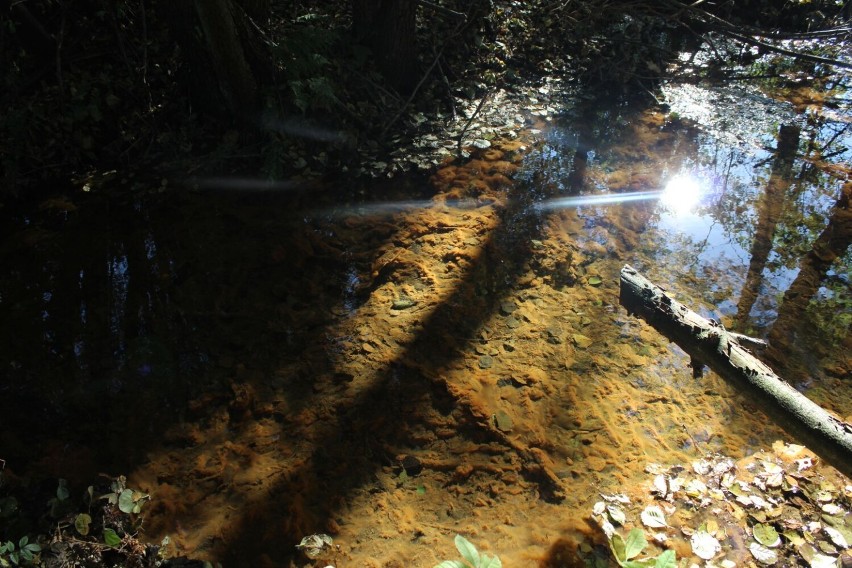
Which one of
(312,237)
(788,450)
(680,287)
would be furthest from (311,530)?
(680,287)

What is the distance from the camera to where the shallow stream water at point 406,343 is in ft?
9.12

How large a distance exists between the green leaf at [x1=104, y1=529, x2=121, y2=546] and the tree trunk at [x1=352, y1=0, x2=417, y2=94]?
17.2 ft

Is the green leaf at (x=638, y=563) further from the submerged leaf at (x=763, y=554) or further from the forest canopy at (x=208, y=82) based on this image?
the forest canopy at (x=208, y=82)

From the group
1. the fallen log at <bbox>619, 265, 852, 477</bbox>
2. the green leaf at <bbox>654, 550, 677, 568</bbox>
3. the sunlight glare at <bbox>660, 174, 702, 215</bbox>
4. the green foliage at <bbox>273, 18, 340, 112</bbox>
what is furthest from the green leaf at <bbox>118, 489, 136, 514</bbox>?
the sunlight glare at <bbox>660, 174, 702, 215</bbox>

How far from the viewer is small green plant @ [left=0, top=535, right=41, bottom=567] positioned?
2.03m

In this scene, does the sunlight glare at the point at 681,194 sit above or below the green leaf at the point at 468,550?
above

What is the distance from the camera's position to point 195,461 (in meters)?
2.89

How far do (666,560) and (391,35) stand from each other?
5506 millimetres

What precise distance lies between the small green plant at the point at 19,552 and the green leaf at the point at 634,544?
259 cm

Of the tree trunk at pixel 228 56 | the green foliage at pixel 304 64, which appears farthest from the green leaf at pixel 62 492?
the tree trunk at pixel 228 56

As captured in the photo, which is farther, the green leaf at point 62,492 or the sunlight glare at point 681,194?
the sunlight glare at point 681,194

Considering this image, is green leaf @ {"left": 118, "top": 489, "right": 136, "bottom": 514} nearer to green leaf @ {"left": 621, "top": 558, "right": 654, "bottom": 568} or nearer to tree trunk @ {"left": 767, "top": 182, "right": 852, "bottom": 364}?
green leaf @ {"left": 621, "top": 558, "right": 654, "bottom": 568}

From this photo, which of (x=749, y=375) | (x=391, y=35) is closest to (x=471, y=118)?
(x=391, y=35)

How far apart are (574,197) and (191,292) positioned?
143 inches
